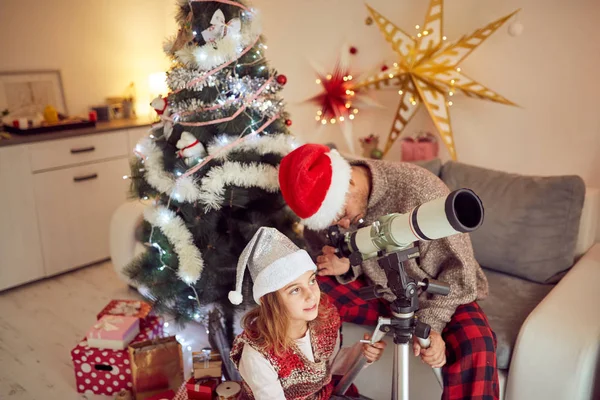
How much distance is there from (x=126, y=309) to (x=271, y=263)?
1.11 m

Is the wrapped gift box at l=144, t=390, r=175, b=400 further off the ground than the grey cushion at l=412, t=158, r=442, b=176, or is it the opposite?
the grey cushion at l=412, t=158, r=442, b=176

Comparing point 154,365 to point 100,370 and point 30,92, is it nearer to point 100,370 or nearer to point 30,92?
point 100,370

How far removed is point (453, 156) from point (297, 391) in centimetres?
153

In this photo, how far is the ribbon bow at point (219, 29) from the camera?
1702 millimetres

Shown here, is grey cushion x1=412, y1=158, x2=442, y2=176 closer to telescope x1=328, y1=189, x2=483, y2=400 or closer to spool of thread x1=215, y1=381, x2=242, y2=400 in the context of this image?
telescope x1=328, y1=189, x2=483, y2=400

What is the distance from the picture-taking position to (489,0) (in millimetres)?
2428

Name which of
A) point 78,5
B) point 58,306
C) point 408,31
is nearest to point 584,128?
point 408,31

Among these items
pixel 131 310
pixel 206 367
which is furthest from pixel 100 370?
pixel 206 367

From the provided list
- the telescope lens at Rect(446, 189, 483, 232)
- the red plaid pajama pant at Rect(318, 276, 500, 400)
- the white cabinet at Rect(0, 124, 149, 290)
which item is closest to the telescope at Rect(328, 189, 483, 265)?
the telescope lens at Rect(446, 189, 483, 232)

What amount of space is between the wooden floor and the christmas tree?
0.59 m

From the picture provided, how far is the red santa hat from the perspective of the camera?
1.50 metres

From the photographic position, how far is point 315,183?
1.52 meters

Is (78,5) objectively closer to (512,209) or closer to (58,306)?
(58,306)

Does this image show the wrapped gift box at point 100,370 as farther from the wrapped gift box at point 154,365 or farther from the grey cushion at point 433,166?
the grey cushion at point 433,166
